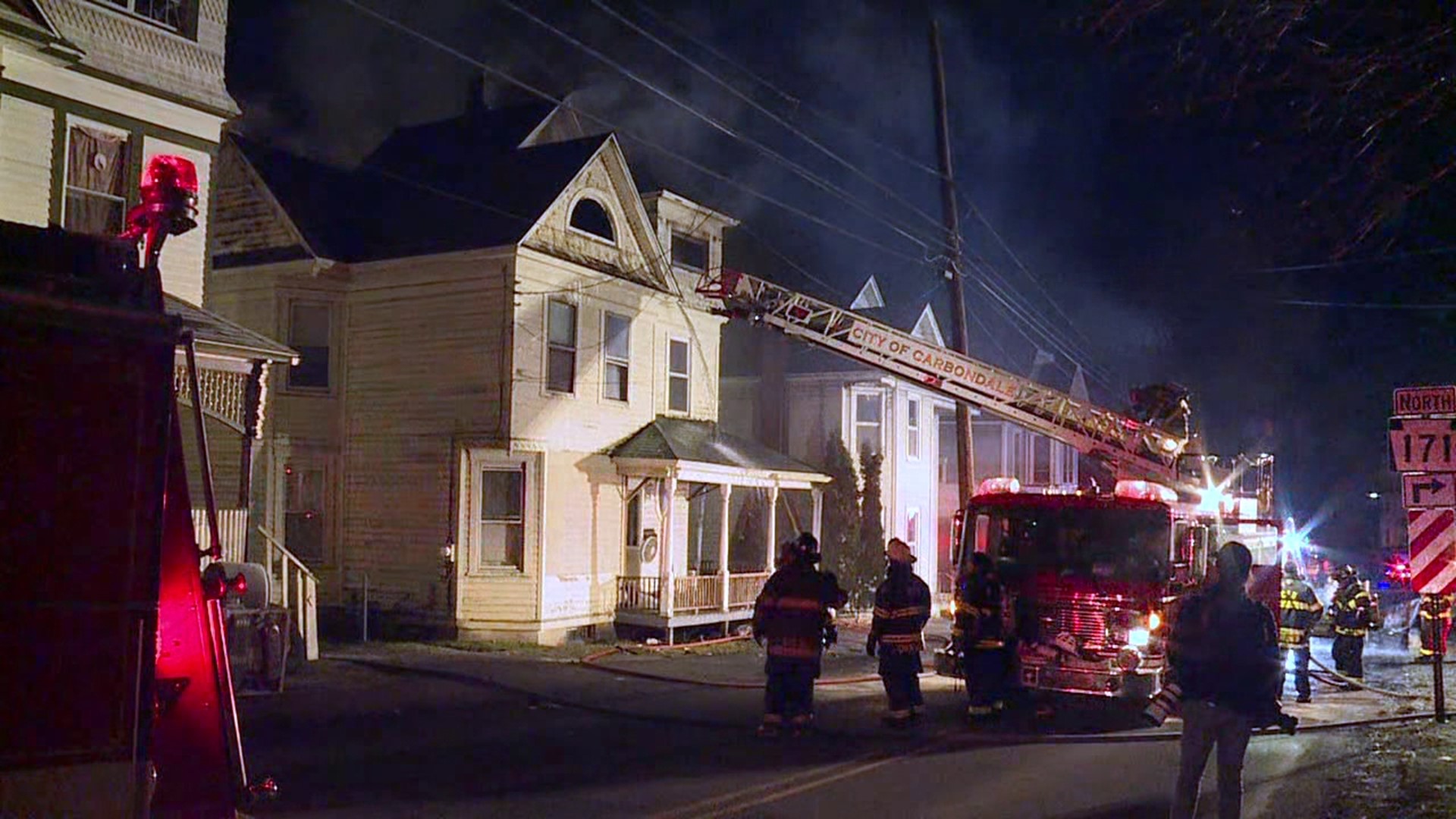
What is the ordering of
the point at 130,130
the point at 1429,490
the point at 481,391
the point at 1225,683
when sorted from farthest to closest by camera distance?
the point at 481,391, the point at 130,130, the point at 1429,490, the point at 1225,683

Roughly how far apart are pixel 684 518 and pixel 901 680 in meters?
11.4

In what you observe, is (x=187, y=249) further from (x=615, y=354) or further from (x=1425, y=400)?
(x=1425, y=400)

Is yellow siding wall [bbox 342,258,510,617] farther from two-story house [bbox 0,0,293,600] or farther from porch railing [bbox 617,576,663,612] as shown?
two-story house [bbox 0,0,293,600]

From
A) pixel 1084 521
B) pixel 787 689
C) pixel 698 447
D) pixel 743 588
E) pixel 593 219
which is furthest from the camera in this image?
pixel 743 588

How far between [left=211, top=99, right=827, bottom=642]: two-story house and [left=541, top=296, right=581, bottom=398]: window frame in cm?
4

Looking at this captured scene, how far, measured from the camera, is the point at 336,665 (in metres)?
14.8

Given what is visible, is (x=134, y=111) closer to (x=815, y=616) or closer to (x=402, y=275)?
(x=402, y=275)

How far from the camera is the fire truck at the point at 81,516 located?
4.09 m

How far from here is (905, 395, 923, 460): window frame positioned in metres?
29.5

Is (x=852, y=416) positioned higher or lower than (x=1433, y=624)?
higher

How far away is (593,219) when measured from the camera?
21.3 metres

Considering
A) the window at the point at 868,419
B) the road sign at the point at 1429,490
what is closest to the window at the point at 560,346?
the window at the point at 868,419

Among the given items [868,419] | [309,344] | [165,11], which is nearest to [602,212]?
[309,344]

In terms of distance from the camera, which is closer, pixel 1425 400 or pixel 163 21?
pixel 1425 400
